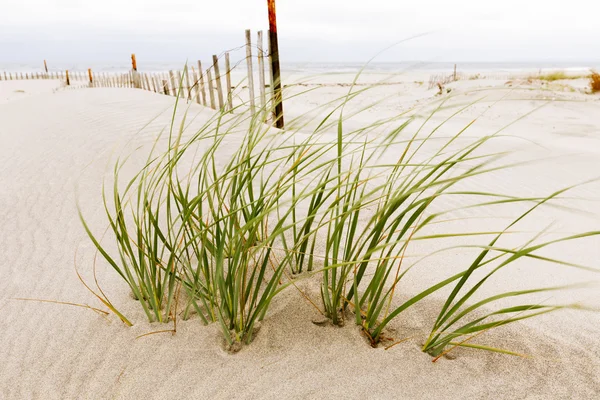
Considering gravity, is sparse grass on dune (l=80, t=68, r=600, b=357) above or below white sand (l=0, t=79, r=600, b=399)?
above

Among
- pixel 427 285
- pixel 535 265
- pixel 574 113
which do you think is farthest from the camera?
pixel 574 113

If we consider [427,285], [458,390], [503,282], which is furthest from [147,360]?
[503,282]

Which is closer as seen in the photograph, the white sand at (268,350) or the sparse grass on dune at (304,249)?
the sparse grass on dune at (304,249)

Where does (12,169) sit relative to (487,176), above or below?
above

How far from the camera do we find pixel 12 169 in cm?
414

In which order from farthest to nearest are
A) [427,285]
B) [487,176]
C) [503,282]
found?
Result: [487,176] → [503,282] → [427,285]

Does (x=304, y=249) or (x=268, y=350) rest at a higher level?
(x=304, y=249)

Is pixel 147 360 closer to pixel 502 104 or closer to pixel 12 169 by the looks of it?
pixel 12 169

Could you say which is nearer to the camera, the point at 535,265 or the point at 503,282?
the point at 503,282

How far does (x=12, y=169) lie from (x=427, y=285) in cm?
391

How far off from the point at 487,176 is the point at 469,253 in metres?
2.83

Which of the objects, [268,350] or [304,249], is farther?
[304,249]

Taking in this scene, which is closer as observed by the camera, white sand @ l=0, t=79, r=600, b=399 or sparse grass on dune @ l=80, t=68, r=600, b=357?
sparse grass on dune @ l=80, t=68, r=600, b=357

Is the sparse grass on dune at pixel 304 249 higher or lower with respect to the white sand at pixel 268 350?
higher
